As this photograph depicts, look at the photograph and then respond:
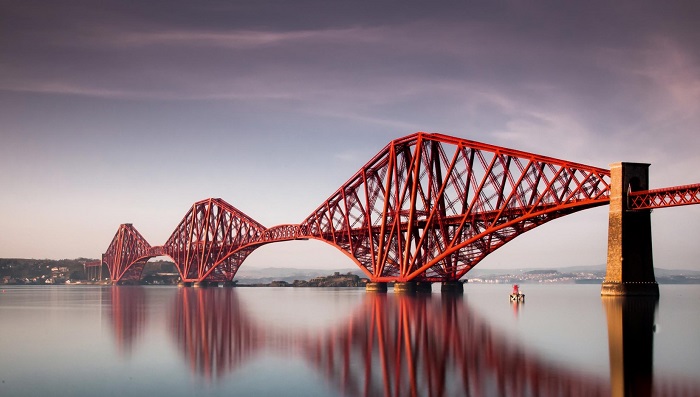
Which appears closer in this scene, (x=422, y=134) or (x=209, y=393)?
(x=209, y=393)

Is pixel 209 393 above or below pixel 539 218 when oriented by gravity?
below

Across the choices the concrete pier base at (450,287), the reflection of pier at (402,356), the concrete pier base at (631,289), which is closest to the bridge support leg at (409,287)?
the concrete pier base at (450,287)

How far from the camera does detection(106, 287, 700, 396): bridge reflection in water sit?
21.1 metres

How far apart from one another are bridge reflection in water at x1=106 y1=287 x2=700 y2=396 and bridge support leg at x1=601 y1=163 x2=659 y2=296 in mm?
20105

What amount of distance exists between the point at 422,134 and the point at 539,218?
72.2ft

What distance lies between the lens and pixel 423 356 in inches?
1105

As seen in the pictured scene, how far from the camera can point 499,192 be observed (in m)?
83.4

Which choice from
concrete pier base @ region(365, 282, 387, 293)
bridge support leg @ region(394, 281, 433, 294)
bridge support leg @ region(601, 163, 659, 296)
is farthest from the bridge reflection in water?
concrete pier base @ region(365, 282, 387, 293)

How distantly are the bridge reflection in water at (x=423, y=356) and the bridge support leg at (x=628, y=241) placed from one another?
66.0ft

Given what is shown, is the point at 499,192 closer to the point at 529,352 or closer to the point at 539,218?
the point at 539,218

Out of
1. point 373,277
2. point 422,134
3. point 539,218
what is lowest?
point 373,277

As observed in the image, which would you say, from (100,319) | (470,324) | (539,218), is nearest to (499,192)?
(539,218)

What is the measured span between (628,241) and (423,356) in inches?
1819

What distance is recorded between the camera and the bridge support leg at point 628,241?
6738cm
